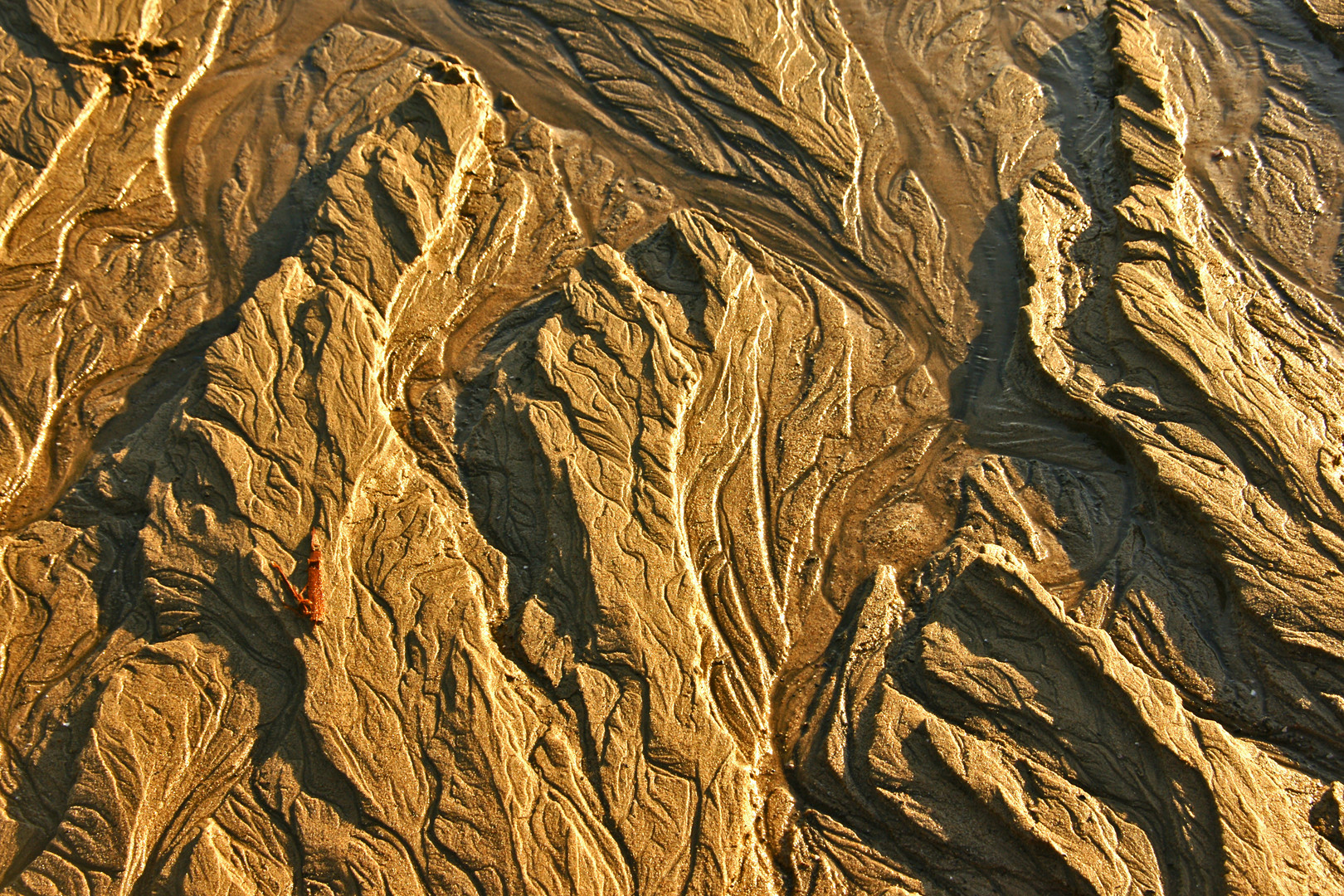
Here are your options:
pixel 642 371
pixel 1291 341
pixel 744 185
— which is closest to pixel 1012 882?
pixel 642 371

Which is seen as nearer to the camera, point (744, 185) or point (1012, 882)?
point (1012, 882)

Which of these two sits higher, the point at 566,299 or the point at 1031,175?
the point at 1031,175

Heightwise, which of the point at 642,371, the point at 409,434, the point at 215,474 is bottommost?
the point at 215,474

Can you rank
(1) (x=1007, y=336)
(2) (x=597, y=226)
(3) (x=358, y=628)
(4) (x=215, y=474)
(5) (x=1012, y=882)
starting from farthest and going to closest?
1. (2) (x=597, y=226)
2. (1) (x=1007, y=336)
3. (4) (x=215, y=474)
4. (3) (x=358, y=628)
5. (5) (x=1012, y=882)

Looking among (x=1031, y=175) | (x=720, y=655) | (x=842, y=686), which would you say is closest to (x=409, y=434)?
(x=720, y=655)

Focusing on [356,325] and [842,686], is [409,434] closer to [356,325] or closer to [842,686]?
[356,325]

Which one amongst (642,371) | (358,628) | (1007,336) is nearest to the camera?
(358,628)

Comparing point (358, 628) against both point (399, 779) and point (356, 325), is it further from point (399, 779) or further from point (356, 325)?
point (356, 325)
